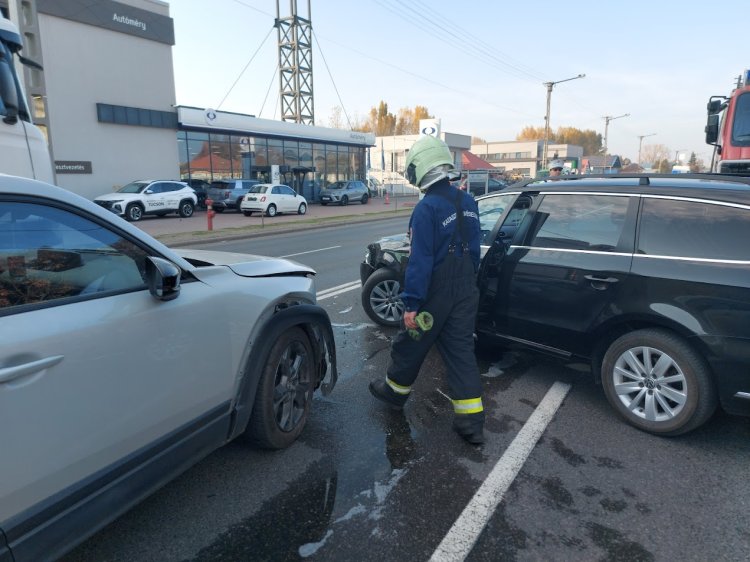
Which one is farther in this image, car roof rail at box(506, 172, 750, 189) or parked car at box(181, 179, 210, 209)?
parked car at box(181, 179, 210, 209)

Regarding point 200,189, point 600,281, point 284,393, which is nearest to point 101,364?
point 284,393

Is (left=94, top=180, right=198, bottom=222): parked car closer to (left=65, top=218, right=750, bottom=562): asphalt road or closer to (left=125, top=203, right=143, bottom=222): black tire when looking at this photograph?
(left=125, top=203, right=143, bottom=222): black tire

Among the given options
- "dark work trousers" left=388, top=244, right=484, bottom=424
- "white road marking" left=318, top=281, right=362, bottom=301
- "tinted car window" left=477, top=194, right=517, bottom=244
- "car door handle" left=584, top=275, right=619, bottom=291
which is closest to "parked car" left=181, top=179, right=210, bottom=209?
"white road marking" left=318, top=281, right=362, bottom=301

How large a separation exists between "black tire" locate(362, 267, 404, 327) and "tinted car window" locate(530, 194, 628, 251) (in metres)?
1.94

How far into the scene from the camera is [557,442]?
337 cm

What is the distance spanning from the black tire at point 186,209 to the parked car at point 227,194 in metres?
2.69

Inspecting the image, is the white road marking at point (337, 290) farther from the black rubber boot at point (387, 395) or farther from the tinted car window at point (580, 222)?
the tinted car window at point (580, 222)

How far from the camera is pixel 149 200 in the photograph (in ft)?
68.0

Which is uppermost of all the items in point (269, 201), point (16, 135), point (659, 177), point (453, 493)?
point (16, 135)

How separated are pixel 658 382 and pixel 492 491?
142cm

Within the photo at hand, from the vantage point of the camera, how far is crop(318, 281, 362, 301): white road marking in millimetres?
7356

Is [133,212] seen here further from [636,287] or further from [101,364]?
[636,287]

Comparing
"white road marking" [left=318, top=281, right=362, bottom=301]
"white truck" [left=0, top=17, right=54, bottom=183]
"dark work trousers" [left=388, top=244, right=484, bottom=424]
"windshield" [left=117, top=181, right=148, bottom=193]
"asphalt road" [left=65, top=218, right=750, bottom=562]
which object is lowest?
"asphalt road" [left=65, top=218, right=750, bottom=562]

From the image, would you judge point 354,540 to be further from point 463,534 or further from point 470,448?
point 470,448
